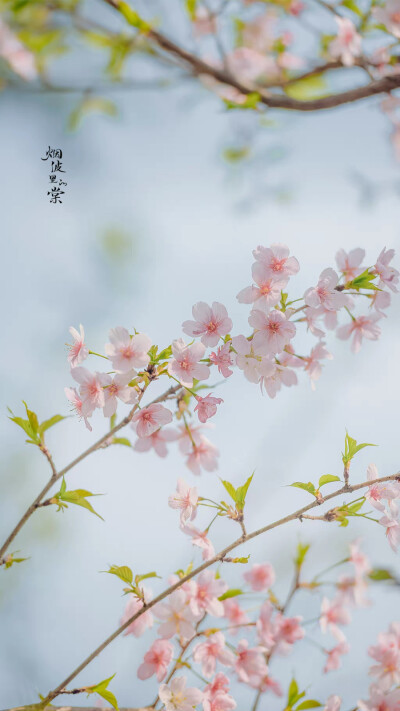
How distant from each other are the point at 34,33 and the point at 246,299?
1.96m

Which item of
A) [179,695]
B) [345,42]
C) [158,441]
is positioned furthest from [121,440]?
[345,42]

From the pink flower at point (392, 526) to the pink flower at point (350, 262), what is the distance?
513 mm

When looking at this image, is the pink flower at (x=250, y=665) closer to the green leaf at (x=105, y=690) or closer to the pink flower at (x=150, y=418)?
the green leaf at (x=105, y=690)

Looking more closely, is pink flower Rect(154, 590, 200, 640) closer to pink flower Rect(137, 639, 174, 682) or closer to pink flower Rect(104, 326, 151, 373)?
pink flower Rect(137, 639, 174, 682)

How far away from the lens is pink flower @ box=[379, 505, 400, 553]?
3.66 ft

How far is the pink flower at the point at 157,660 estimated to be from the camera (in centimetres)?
121

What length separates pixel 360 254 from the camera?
1.27 metres

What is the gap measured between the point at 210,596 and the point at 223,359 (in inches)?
19.7

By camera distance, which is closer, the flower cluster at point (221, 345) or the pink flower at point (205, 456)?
the flower cluster at point (221, 345)

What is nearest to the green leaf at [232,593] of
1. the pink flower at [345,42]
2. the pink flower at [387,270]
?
the pink flower at [387,270]

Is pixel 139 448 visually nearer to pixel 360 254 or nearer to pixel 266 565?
pixel 266 565

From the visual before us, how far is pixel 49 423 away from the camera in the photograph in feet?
3.76

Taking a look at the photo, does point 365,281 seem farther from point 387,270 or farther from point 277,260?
point 277,260

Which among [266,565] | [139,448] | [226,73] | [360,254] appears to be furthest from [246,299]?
[226,73]
